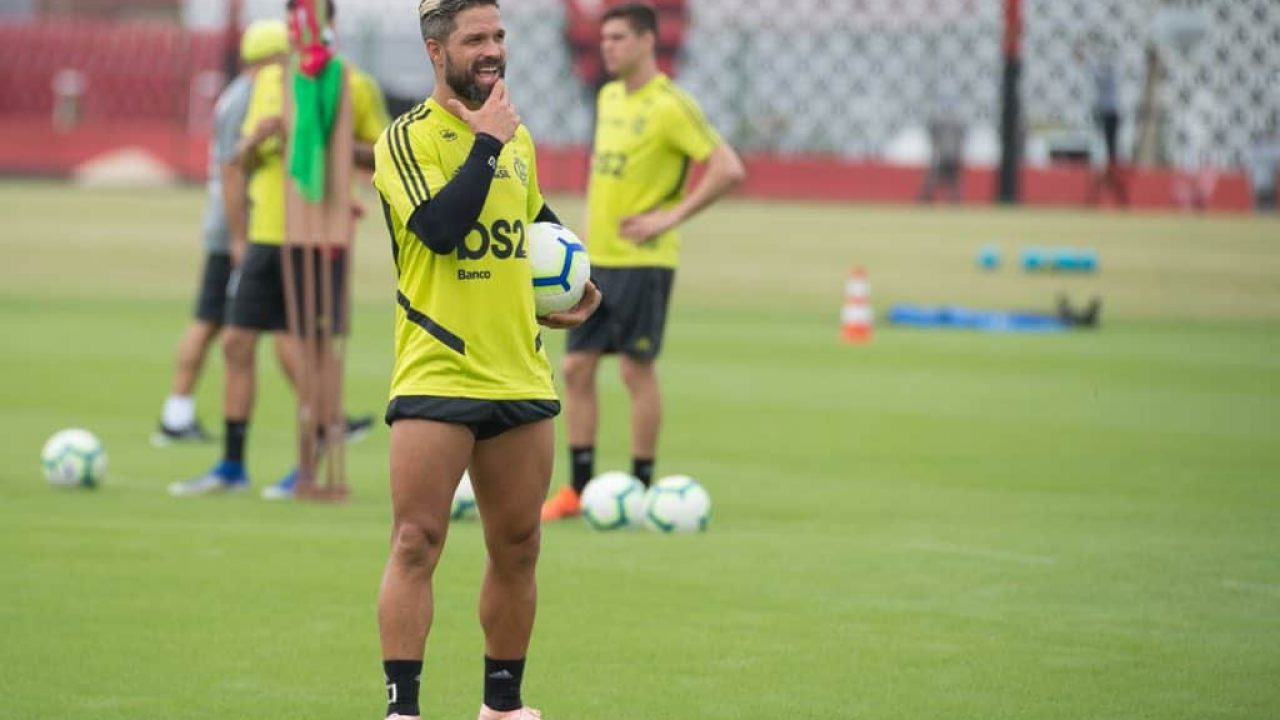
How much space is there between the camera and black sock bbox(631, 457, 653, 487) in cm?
1090

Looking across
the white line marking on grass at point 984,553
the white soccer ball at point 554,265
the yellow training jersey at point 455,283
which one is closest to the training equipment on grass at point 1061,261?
the white line marking on grass at point 984,553

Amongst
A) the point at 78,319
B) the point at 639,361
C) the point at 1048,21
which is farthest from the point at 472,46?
the point at 1048,21

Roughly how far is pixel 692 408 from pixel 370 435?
9.03 ft

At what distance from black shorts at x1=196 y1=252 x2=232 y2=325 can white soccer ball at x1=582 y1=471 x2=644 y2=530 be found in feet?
14.6

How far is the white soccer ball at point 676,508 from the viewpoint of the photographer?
10086mm

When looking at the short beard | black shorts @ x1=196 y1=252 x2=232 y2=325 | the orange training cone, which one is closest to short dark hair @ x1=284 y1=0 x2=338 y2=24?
black shorts @ x1=196 y1=252 x2=232 y2=325

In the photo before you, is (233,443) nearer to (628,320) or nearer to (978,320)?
(628,320)

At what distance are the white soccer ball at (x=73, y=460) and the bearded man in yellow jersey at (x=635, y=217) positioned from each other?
257cm

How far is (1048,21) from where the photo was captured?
25984 mm

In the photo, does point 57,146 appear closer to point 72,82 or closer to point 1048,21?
point 72,82

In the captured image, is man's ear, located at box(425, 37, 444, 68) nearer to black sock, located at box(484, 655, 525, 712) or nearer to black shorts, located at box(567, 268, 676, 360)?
black sock, located at box(484, 655, 525, 712)

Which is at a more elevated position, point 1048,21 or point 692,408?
point 1048,21

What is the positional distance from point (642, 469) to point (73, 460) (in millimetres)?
3106

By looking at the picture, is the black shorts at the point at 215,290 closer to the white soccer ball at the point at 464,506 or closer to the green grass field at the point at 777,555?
the green grass field at the point at 777,555
